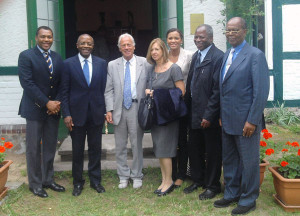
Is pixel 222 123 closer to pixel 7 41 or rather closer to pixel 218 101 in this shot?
pixel 218 101

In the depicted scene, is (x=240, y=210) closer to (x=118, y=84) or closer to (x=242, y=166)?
(x=242, y=166)

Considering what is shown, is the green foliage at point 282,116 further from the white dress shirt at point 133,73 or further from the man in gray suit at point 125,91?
the white dress shirt at point 133,73

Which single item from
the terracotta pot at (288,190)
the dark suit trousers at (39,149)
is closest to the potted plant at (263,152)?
the terracotta pot at (288,190)

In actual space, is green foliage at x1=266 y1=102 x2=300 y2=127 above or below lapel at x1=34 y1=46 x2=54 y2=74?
below

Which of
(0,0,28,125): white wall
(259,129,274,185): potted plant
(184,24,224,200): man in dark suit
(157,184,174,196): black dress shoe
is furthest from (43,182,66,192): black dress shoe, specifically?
(259,129,274,185): potted plant

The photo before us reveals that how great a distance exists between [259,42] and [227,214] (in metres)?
4.13

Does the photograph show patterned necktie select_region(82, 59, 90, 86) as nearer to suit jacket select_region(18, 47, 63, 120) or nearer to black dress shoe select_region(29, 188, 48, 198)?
suit jacket select_region(18, 47, 63, 120)

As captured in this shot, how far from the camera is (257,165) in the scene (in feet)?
13.5

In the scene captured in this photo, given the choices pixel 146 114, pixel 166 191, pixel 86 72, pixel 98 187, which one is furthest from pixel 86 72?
pixel 166 191

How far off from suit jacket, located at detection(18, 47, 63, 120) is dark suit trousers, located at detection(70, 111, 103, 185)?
0.46m

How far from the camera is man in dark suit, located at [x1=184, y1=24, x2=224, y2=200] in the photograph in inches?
174

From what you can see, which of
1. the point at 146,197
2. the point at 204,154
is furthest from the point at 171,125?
the point at 146,197

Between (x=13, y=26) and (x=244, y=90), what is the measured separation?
4.25 m

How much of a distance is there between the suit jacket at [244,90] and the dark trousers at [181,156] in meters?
0.87
